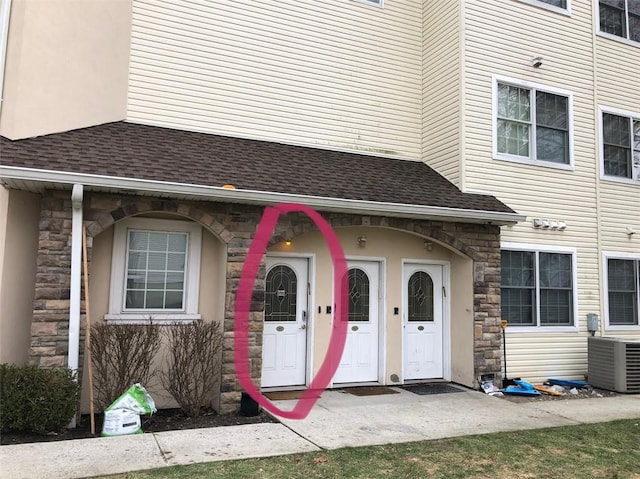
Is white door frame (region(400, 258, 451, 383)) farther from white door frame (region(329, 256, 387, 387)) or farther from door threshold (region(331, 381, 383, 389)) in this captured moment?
door threshold (region(331, 381, 383, 389))

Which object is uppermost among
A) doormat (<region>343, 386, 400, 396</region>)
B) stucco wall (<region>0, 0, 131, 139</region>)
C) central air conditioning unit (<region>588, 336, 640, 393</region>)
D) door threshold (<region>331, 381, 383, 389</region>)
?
stucco wall (<region>0, 0, 131, 139</region>)

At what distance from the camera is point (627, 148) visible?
33.6ft

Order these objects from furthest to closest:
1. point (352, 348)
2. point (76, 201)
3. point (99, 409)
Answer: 1. point (352, 348)
2. point (99, 409)
3. point (76, 201)

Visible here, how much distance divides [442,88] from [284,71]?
2.93 meters

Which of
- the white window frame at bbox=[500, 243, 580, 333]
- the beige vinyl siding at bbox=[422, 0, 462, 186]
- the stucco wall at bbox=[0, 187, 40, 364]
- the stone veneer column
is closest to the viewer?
the stone veneer column

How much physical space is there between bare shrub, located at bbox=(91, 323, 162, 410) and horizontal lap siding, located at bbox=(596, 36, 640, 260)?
842 cm

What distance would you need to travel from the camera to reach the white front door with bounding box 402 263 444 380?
28.4 feet

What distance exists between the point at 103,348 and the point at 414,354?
504 centimetres

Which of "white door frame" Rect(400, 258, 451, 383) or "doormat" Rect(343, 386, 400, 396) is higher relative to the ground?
"white door frame" Rect(400, 258, 451, 383)

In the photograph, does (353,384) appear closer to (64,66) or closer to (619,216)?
(619,216)

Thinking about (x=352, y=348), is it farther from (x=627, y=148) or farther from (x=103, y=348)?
(x=627, y=148)

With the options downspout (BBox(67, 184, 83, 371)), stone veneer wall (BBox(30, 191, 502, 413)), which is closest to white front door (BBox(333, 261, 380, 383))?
stone veneer wall (BBox(30, 191, 502, 413))

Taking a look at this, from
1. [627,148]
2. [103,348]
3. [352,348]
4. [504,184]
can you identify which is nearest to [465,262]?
[504,184]

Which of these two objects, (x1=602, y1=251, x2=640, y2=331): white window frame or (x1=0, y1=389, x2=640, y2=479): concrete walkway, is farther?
(x1=602, y1=251, x2=640, y2=331): white window frame
